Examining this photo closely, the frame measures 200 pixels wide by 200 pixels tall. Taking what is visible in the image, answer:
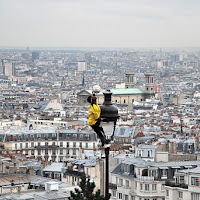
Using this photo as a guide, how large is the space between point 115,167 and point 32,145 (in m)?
19.0

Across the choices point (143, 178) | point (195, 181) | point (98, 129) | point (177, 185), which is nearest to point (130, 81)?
point (143, 178)

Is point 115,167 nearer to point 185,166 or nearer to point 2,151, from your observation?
point 185,166

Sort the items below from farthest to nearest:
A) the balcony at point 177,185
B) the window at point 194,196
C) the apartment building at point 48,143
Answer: the apartment building at point 48,143 → the balcony at point 177,185 → the window at point 194,196

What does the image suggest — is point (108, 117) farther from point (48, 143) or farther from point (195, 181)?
point (48, 143)

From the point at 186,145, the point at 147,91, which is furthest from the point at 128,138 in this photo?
the point at 147,91

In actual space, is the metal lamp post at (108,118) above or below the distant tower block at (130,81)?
above

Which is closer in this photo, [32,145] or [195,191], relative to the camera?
[195,191]

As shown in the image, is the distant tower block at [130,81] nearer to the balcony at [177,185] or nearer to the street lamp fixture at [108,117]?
the balcony at [177,185]

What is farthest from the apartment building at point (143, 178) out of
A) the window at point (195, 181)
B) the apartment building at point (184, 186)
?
the window at point (195, 181)

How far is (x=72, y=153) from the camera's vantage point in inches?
1793

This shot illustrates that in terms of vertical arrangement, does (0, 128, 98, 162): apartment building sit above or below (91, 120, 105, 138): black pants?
below

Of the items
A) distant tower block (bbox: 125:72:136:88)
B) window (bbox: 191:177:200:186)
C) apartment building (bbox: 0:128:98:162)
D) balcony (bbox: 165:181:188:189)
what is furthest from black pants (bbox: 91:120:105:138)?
distant tower block (bbox: 125:72:136:88)

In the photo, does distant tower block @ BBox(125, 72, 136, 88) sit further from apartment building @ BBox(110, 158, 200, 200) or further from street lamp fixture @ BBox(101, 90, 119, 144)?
street lamp fixture @ BBox(101, 90, 119, 144)

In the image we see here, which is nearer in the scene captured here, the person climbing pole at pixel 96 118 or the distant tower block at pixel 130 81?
the person climbing pole at pixel 96 118
